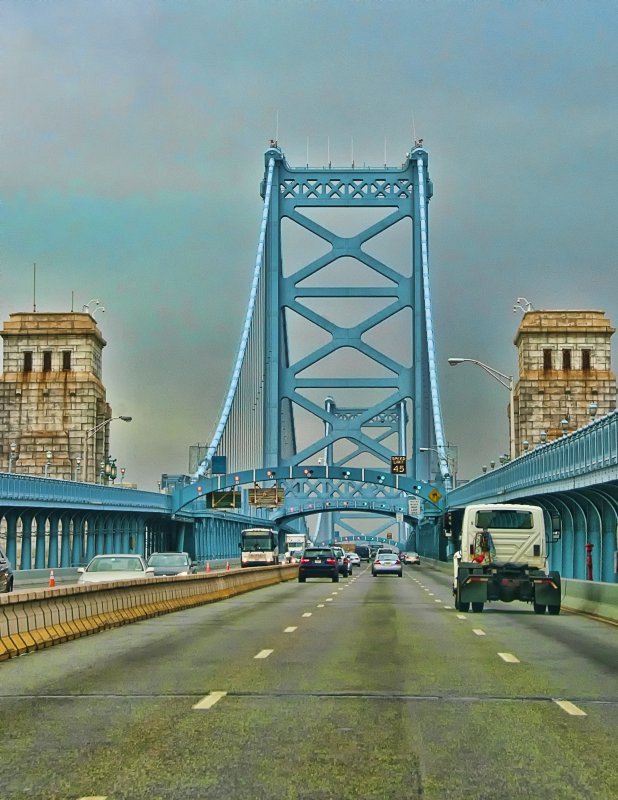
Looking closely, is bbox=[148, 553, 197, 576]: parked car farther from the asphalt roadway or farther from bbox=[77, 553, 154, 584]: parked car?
the asphalt roadway

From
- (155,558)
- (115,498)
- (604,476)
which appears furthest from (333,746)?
(115,498)

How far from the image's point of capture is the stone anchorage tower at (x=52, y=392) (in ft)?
466

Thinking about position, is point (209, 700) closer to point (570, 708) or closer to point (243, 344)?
point (570, 708)

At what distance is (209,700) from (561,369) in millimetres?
136666

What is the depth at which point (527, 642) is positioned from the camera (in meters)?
23.9

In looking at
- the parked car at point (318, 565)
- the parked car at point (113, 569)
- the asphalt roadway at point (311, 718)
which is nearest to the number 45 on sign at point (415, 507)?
the parked car at point (318, 565)

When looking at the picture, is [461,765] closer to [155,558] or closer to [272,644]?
[272,644]

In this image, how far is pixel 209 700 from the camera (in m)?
14.6

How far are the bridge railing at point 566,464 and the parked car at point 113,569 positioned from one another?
12.3 metres

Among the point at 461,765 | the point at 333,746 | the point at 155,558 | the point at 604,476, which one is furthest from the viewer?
the point at 155,558

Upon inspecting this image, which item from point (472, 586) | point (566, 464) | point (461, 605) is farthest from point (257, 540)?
point (472, 586)

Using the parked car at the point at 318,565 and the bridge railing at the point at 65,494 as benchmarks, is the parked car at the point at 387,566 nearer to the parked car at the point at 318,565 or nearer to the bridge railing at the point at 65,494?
the parked car at the point at 318,565

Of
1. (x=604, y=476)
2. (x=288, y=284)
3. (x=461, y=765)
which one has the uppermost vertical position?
(x=288, y=284)

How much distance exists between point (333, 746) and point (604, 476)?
87.6 feet
